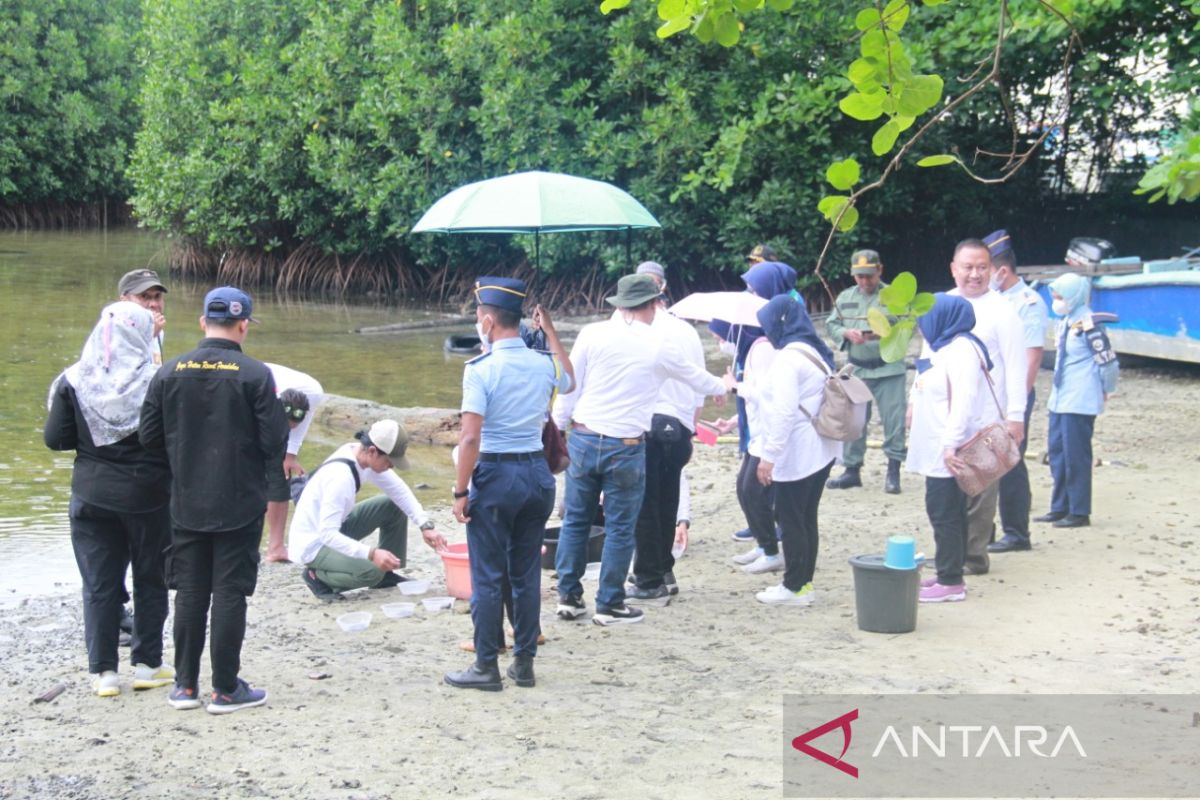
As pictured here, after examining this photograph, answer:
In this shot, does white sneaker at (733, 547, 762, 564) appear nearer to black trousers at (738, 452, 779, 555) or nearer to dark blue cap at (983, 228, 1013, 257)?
black trousers at (738, 452, 779, 555)

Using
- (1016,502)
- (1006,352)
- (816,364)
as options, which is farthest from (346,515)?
(1016,502)

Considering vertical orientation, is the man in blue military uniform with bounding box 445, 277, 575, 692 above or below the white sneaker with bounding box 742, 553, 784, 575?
above

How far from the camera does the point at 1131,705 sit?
16.9ft

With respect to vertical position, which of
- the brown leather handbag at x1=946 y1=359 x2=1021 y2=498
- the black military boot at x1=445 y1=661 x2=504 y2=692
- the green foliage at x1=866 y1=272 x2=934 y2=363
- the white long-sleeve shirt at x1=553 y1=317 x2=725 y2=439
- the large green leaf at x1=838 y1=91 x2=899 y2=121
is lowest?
the black military boot at x1=445 y1=661 x2=504 y2=692

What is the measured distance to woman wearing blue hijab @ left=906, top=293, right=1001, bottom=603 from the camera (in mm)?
6582

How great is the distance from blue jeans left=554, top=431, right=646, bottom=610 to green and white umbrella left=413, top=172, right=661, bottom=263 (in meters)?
1.92

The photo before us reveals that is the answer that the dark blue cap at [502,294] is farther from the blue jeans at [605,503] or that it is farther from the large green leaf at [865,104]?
the large green leaf at [865,104]

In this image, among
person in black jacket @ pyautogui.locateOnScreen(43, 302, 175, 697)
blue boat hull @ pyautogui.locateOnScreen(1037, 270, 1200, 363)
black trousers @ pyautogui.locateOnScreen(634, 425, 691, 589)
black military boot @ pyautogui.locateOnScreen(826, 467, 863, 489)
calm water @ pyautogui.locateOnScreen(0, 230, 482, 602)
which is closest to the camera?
person in black jacket @ pyautogui.locateOnScreen(43, 302, 175, 697)

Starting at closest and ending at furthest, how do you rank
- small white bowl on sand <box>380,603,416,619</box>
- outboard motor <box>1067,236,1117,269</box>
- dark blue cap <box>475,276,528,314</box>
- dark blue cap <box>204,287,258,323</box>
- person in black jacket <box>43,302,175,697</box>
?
dark blue cap <box>204,287,258,323</box>
person in black jacket <box>43,302,175,697</box>
dark blue cap <box>475,276,528,314</box>
small white bowl on sand <box>380,603,416,619</box>
outboard motor <box>1067,236,1117,269</box>

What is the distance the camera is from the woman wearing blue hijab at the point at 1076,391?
793cm

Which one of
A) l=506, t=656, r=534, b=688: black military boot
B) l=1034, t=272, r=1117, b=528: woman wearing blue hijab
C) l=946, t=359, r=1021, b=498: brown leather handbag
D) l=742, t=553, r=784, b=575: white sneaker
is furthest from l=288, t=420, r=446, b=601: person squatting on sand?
l=1034, t=272, r=1117, b=528: woman wearing blue hijab

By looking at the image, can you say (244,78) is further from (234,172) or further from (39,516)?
(39,516)

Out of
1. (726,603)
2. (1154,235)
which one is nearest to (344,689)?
(726,603)

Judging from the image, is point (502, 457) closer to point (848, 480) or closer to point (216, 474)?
point (216, 474)
